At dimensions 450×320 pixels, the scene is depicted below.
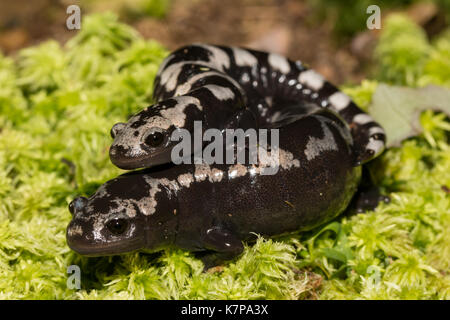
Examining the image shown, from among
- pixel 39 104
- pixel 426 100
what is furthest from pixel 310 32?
pixel 39 104

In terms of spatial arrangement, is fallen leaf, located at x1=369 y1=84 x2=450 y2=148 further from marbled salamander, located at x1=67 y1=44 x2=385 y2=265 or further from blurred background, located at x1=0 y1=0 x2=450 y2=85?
blurred background, located at x1=0 y1=0 x2=450 y2=85

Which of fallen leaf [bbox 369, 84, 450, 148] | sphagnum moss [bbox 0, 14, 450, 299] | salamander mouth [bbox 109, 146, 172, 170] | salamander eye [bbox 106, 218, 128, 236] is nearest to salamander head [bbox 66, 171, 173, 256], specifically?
salamander eye [bbox 106, 218, 128, 236]

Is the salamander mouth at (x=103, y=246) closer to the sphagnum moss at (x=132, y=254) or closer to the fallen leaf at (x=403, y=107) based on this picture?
the sphagnum moss at (x=132, y=254)

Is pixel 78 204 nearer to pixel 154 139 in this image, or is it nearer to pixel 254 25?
pixel 154 139

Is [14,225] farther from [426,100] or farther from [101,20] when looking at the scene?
[426,100]
